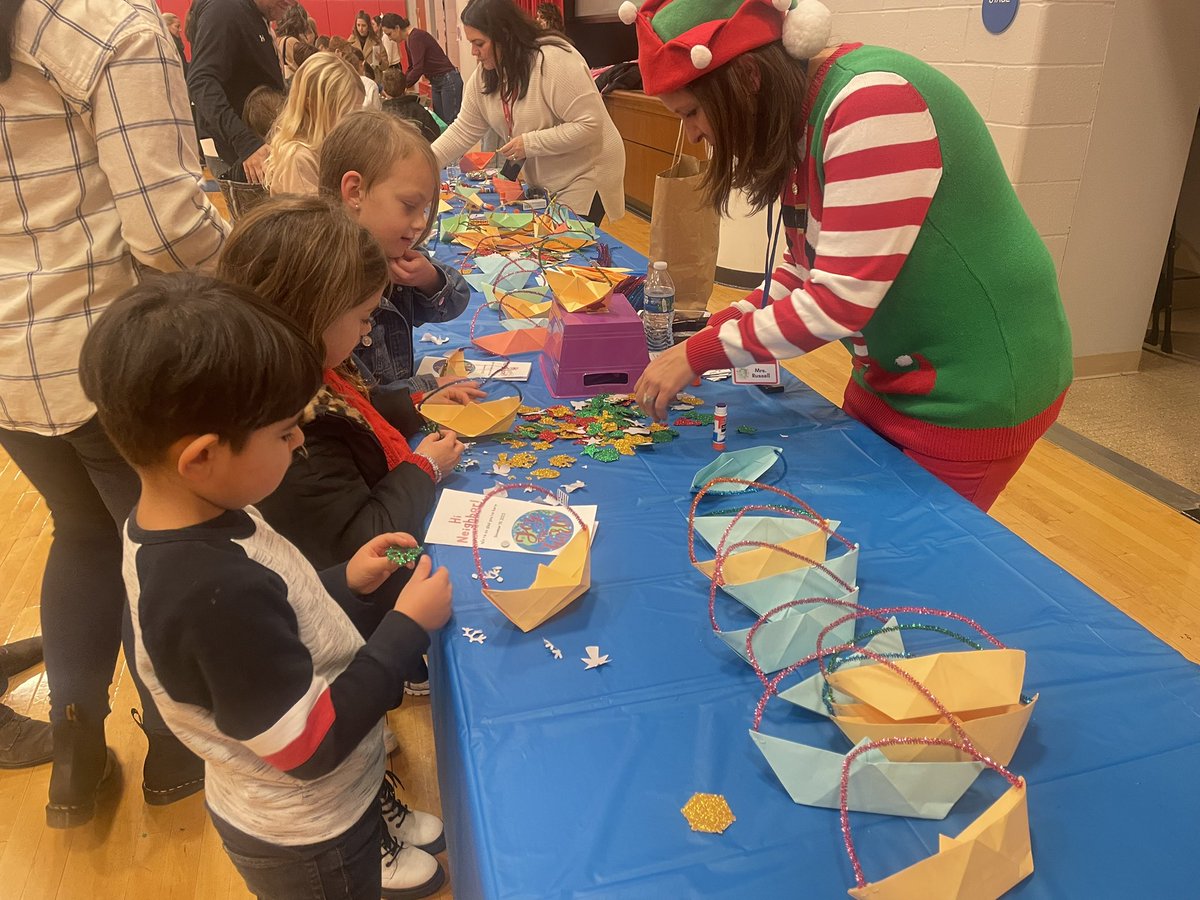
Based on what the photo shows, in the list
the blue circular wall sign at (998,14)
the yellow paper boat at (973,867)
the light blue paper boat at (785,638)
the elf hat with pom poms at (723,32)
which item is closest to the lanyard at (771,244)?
the elf hat with pom poms at (723,32)

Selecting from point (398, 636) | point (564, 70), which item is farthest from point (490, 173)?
point (398, 636)

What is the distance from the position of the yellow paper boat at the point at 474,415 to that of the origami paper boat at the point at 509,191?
1.92 metres

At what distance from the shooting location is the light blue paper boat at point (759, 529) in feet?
3.84

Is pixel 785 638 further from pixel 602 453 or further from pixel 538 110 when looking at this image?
pixel 538 110

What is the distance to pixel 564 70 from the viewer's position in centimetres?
313

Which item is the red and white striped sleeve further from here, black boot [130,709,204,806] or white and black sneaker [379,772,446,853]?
black boot [130,709,204,806]

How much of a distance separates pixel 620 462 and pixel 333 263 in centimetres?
59

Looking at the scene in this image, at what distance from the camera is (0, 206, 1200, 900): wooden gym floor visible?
1.57 m

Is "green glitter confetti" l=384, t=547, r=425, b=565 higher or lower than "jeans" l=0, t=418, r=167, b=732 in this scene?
higher

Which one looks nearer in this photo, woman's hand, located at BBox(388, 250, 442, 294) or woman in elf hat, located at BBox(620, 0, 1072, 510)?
woman in elf hat, located at BBox(620, 0, 1072, 510)

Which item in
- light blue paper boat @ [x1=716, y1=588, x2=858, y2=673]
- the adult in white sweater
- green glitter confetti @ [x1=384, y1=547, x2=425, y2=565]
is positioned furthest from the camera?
the adult in white sweater

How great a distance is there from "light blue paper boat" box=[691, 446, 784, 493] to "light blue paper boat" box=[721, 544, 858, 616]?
0.93ft

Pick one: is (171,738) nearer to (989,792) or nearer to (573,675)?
(573,675)

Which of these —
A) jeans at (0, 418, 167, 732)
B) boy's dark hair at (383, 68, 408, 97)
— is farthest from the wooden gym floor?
boy's dark hair at (383, 68, 408, 97)
